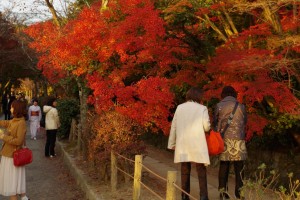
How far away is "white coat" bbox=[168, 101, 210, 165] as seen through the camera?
17.9 ft

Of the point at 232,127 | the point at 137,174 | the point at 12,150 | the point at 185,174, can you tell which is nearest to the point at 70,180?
the point at 12,150

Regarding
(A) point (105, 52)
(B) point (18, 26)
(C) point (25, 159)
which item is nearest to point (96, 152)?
(C) point (25, 159)

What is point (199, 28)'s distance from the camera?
11680 millimetres

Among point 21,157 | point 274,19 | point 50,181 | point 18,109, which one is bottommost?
point 50,181

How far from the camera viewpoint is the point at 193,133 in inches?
216

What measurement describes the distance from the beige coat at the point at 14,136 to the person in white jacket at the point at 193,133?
216 centimetres

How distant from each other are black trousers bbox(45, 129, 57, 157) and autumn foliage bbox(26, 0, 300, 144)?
2.55 meters

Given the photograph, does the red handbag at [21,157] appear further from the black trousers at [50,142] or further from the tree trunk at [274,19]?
the black trousers at [50,142]

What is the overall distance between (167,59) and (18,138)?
449 centimetres

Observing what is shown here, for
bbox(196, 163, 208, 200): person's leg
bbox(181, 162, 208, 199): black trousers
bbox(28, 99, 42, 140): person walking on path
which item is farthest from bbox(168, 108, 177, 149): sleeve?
bbox(28, 99, 42, 140): person walking on path

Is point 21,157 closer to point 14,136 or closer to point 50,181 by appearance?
point 14,136

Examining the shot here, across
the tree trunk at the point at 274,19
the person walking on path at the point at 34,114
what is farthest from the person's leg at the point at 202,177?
the person walking on path at the point at 34,114

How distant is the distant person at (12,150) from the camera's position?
605cm

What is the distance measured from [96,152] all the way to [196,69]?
4.13m
